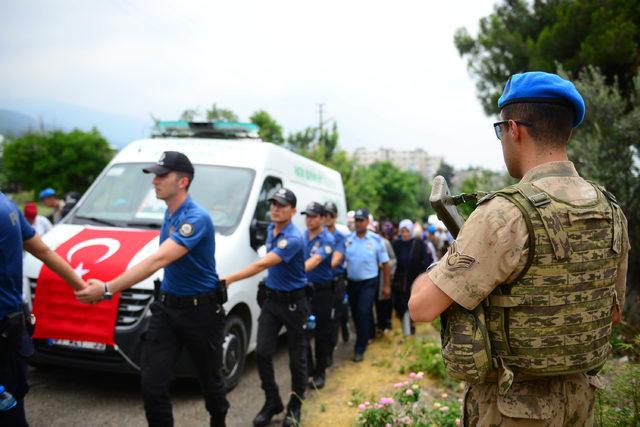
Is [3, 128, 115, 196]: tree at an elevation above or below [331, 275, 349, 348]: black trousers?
above

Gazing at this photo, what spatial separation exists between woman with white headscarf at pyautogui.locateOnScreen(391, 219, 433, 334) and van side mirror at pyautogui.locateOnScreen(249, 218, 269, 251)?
3324mm

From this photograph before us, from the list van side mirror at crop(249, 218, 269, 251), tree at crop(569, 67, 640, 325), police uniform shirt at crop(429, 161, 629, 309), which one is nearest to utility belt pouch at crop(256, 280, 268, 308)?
van side mirror at crop(249, 218, 269, 251)

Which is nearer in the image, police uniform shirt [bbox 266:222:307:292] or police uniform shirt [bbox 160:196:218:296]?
police uniform shirt [bbox 160:196:218:296]

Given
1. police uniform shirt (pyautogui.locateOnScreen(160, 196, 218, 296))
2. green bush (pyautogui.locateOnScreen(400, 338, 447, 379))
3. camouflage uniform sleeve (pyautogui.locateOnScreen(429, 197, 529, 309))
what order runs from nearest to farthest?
camouflage uniform sleeve (pyautogui.locateOnScreen(429, 197, 529, 309)) < police uniform shirt (pyautogui.locateOnScreen(160, 196, 218, 296)) < green bush (pyautogui.locateOnScreen(400, 338, 447, 379))

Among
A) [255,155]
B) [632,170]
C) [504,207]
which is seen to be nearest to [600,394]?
[504,207]

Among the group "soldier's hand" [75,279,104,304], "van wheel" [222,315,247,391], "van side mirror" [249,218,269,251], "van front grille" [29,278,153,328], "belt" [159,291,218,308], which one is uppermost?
"van side mirror" [249,218,269,251]

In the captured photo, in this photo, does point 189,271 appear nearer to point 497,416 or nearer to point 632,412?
point 497,416

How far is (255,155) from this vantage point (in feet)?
17.9

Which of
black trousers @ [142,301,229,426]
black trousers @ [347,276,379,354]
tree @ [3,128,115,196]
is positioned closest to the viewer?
black trousers @ [142,301,229,426]

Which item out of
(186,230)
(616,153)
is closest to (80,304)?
(186,230)

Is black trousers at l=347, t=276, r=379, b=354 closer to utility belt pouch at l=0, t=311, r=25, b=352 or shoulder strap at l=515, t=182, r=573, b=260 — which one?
utility belt pouch at l=0, t=311, r=25, b=352

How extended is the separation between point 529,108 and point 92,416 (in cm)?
396

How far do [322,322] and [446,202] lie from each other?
3.63m

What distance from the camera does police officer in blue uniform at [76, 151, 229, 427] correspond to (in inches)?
120
